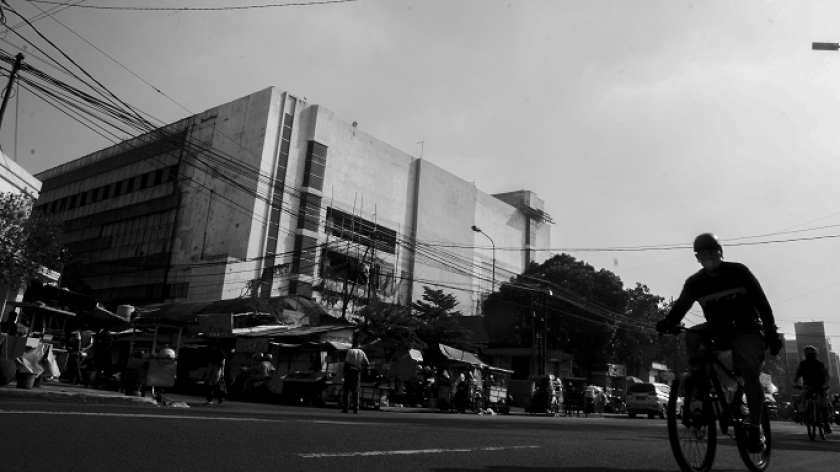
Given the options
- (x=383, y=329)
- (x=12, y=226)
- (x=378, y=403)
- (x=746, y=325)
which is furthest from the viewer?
(x=383, y=329)

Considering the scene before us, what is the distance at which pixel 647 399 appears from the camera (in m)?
28.5

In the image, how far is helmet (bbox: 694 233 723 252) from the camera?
4238 millimetres

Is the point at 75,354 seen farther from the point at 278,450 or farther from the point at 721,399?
the point at 721,399

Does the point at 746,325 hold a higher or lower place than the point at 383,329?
lower

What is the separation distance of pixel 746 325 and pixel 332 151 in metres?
50.5

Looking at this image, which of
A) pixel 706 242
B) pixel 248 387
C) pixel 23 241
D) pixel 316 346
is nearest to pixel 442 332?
pixel 316 346

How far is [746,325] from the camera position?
4.07 meters

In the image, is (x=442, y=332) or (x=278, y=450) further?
(x=442, y=332)

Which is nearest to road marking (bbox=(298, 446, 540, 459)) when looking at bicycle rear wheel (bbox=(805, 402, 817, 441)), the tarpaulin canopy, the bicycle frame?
the bicycle frame

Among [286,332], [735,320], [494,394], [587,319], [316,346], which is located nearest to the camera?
[735,320]

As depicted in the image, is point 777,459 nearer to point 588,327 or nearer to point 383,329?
point 383,329

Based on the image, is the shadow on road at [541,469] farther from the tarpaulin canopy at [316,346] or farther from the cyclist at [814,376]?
the tarpaulin canopy at [316,346]

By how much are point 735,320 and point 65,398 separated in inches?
367

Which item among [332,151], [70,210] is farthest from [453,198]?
[70,210]
